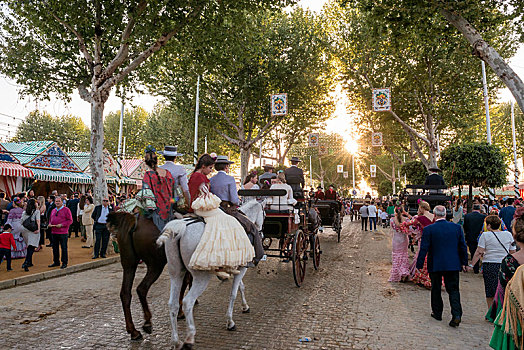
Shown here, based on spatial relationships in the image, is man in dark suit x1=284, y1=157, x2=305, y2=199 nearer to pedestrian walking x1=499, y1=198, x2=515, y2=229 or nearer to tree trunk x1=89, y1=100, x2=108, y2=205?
pedestrian walking x1=499, y1=198, x2=515, y2=229

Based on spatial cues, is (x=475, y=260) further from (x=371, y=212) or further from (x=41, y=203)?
(x=371, y=212)

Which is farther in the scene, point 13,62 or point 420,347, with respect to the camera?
point 13,62

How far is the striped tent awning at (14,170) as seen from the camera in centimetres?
1678

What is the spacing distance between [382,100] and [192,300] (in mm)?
19899

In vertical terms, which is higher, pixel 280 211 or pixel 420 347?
pixel 280 211

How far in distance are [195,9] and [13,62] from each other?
8.03 meters

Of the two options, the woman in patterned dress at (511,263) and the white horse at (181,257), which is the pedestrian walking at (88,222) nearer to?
the white horse at (181,257)

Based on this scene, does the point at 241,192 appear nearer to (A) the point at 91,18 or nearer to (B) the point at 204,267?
(B) the point at 204,267

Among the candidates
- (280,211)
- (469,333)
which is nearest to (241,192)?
(280,211)

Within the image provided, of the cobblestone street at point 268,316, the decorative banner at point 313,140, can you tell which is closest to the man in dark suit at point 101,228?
the cobblestone street at point 268,316

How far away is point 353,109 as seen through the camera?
3028 cm

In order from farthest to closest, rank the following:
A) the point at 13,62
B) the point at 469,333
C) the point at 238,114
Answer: the point at 238,114
the point at 13,62
the point at 469,333

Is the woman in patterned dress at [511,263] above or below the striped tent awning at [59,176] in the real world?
below

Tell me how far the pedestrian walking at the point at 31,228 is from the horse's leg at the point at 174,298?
293 inches
